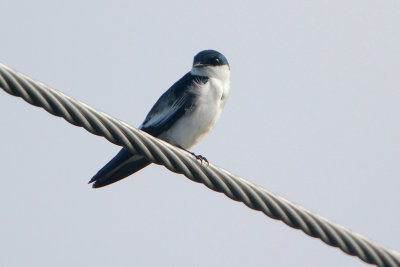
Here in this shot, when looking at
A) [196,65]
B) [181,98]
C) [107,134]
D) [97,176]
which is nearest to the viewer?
[107,134]

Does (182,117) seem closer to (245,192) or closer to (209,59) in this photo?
(209,59)

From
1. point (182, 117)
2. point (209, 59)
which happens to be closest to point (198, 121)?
point (182, 117)

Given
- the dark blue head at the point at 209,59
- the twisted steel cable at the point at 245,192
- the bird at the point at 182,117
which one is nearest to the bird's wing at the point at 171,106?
the bird at the point at 182,117

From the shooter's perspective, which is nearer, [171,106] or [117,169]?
[117,169]

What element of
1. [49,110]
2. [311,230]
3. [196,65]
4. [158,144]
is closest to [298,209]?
[311,230]

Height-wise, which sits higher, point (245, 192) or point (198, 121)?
point (198, 121)

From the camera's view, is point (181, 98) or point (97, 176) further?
point (181, 98)

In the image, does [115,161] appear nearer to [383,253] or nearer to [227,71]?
[227,71]

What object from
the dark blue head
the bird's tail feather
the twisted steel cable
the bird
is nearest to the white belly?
the bird
